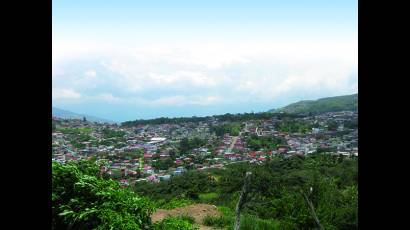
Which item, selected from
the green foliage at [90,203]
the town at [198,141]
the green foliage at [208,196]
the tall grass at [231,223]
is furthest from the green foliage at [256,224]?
the town at [198,141]

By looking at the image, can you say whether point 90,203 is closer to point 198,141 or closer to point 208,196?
point 208,196

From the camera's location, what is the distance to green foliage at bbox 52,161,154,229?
4742mm

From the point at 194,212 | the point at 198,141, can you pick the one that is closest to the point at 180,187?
the point at 194,212

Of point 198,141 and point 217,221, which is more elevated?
point 198,141

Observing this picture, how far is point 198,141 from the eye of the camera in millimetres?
19125

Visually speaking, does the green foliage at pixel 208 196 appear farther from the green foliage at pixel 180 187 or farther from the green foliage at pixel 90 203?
the green foliage at pixel 90 203

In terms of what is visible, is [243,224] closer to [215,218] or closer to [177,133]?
[215,218]

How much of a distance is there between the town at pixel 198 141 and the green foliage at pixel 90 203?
25.8 feet

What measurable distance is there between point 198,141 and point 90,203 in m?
14.2

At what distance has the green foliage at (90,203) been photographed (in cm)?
474

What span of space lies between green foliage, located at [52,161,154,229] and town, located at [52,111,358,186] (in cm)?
788

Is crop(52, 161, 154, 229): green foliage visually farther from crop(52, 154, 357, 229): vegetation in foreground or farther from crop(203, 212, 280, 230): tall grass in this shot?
crop(203, 212, 280, 230): tall grass
